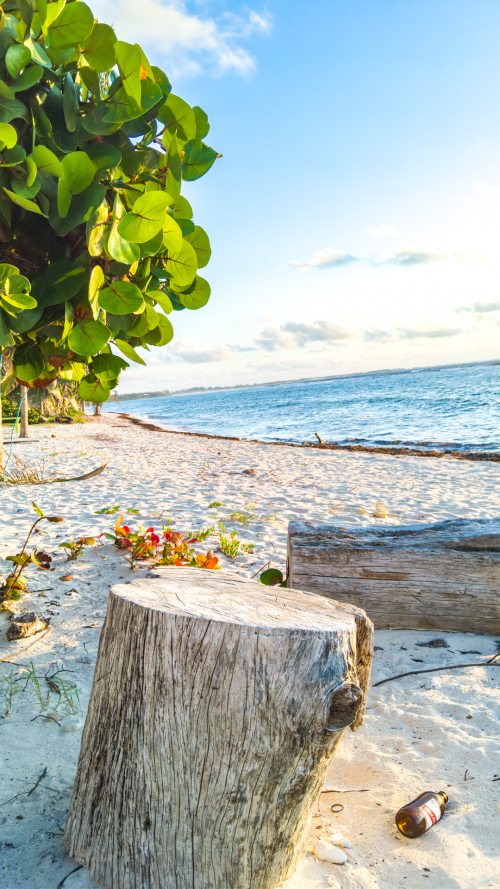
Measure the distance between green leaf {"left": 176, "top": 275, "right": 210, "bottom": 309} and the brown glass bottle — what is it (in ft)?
6.85

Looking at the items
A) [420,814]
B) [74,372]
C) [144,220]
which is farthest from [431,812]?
[144,220]

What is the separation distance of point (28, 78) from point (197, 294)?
0.77 meters

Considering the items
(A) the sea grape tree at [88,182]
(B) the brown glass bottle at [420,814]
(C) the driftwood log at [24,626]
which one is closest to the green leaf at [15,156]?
(A) the sea grape tree at [88,182]

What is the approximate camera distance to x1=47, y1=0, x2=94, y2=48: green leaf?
1.26 metres

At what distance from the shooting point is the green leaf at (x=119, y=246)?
1.34 metres

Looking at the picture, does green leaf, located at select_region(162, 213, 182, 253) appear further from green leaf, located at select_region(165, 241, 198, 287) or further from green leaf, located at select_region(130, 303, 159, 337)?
green leaf, located at select_region(130, 303, 159, 337)

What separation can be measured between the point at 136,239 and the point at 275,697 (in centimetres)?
138

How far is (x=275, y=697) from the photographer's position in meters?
1.41

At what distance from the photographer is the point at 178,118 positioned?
5.05 ft

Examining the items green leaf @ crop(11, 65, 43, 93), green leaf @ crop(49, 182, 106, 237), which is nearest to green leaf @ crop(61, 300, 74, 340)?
green leaf @ crop(49, 182, 106, 237)

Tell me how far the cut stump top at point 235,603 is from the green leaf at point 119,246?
41.6 inches

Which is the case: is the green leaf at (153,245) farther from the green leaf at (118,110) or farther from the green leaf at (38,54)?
the green leaf at (38,54)

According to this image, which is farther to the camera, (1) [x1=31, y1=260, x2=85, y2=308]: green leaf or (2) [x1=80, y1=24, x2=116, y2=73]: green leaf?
(1) [x1=31, y1=260, x2=85, y2=308]: green leaf

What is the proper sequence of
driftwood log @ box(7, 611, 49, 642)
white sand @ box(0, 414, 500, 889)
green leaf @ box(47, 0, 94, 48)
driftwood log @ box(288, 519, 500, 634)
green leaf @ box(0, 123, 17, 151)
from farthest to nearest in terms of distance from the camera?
1. driftwood log @ box(288, 519, 500, 634)
2. driftwood log @ box(7, 611, 49, 642)
3. white sand @ box(0, 414, 500, 889)
4. green leaf @ box(47, 0, 94, 48)
5. green leaf @ box(0, 123, 17, 151)
